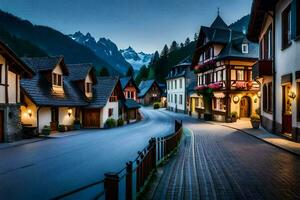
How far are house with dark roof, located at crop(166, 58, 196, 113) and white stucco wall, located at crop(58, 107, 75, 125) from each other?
85.3 feet

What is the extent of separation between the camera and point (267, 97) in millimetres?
20156

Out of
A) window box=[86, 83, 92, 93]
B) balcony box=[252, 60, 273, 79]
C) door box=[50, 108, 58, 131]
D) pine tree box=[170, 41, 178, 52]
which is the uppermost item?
pine tree box=[170, 41, 178, 52]

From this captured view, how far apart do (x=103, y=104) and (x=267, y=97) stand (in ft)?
56.0

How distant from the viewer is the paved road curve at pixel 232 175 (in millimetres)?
6417

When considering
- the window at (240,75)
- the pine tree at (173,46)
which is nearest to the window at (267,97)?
the window at (240,75)

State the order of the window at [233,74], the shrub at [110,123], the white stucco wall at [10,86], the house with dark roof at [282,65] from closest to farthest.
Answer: the house with dark roof at [282,65] < the white stucco wall at [10,86] < the shrub at [110,123] < the window at [233,74]

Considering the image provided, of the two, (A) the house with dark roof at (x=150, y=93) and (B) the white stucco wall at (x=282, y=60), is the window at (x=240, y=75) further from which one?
(A) the house with dark roof at (x=150, y=93)

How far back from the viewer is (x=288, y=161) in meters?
9.73

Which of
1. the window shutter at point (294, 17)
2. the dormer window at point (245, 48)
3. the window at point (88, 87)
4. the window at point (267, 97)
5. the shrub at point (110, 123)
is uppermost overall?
the dormer window at point (245, 48)

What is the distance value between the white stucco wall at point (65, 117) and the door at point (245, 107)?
68.8 feet

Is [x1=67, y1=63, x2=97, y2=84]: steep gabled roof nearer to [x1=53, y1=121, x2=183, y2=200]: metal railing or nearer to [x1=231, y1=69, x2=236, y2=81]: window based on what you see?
[x1=231, y1=69, x2=236, y2=81]: window

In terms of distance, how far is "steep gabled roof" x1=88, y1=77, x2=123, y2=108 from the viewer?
28808mm

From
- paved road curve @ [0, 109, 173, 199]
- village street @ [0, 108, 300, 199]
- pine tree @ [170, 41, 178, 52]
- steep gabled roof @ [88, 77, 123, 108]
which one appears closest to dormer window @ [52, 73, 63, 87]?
steep gabled roof @ [88, 77, 123, 108]

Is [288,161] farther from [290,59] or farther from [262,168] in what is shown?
[290,59]
